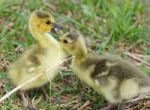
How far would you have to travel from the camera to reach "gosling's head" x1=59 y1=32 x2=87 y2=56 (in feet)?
11.6

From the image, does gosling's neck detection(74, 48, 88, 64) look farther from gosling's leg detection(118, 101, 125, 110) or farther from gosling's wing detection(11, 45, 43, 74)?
gosling's leg detection(118, 101, 125, 110)

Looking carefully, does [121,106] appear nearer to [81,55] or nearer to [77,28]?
[81,55]

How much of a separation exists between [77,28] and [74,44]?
0.89 m

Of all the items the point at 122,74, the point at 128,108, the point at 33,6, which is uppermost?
the point at 33,6

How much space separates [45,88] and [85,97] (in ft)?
0.72

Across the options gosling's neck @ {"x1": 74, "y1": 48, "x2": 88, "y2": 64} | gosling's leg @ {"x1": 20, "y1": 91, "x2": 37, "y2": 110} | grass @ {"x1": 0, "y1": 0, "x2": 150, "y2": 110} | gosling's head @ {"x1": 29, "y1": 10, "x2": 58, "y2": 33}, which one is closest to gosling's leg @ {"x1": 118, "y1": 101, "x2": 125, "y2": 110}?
grass @ {"x1": 0, "y1": 0, "x2": 150, "y2": 110}

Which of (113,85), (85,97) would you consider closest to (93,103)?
(85,97)

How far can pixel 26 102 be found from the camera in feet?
11.8

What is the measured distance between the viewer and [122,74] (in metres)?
3.39

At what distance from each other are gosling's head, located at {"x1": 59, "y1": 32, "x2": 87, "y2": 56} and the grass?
0.27 metres

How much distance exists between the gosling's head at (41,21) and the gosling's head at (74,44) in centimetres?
10

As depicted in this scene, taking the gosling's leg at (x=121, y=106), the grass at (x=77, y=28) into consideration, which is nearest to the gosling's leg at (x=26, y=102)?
the grass at (x=77, y=28)

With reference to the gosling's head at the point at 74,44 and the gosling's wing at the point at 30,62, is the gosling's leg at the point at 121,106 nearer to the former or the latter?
the gosling's head at the point at 74,44

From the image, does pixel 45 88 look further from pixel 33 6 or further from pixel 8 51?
pixel 33 6
